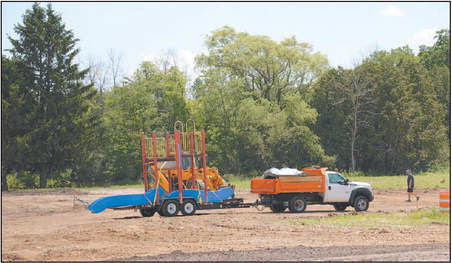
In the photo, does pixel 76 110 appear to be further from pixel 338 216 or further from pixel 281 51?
pixel 338 216

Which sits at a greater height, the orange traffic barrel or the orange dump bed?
the orange dump bed

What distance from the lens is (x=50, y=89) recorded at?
200 feet

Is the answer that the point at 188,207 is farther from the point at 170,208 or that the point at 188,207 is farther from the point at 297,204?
the point at 297,204

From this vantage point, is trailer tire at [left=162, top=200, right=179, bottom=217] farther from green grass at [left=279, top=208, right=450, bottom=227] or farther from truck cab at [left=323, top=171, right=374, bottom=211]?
truck cab at [left=323, top=171, right=374, bottom=211]

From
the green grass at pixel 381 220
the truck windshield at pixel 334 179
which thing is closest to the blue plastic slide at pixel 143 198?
the truck windshield at pixel 334 179

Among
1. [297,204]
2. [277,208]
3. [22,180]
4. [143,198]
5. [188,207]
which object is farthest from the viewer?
[22,180]

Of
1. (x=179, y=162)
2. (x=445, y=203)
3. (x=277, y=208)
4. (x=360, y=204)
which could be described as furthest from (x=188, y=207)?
(x=445, y=203)

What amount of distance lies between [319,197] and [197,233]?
9787mm

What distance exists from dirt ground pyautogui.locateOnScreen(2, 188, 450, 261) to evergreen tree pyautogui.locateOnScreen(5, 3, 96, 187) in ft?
100

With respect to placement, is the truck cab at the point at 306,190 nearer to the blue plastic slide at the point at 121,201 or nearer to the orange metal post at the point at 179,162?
the orange metal post at the point at 179,162

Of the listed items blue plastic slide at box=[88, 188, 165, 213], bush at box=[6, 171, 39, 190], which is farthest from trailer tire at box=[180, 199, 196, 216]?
bush at box=[6, 171, 39, 190]

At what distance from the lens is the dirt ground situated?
1625cm

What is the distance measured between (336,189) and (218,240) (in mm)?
11422

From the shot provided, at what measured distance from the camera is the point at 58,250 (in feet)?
59.5
